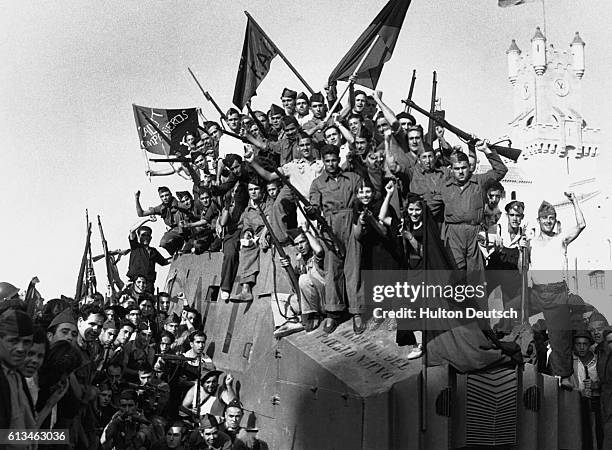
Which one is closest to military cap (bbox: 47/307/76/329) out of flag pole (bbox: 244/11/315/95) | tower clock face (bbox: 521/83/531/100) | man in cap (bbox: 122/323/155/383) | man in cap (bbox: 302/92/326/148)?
man in cap (bbox: 122/323/155/383)

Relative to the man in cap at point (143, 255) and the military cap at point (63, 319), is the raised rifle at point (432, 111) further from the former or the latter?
the military cap at point (63, 319)

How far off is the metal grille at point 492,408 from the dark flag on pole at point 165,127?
12.2 meters

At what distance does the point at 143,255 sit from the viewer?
18.9 m

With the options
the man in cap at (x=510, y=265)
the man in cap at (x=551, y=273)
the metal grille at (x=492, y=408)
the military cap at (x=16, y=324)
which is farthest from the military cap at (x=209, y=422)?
the military cap at (x=16, y=324)

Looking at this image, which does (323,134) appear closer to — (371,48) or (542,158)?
(371,48)

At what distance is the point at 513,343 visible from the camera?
11.1 m

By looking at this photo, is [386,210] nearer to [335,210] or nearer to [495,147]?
[335,210]

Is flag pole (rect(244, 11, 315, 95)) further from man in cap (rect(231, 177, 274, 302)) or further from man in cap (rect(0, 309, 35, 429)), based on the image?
man in cap (rect(0, 309, 35, 429))

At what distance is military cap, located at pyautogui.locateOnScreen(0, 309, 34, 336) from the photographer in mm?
6547

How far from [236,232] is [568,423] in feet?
19.5

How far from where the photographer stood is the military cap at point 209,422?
1155cm

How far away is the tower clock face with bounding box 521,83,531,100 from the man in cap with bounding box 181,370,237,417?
91.5 meters

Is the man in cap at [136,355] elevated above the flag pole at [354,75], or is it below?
below

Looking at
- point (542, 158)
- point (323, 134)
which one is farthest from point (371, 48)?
point (542, 158)
